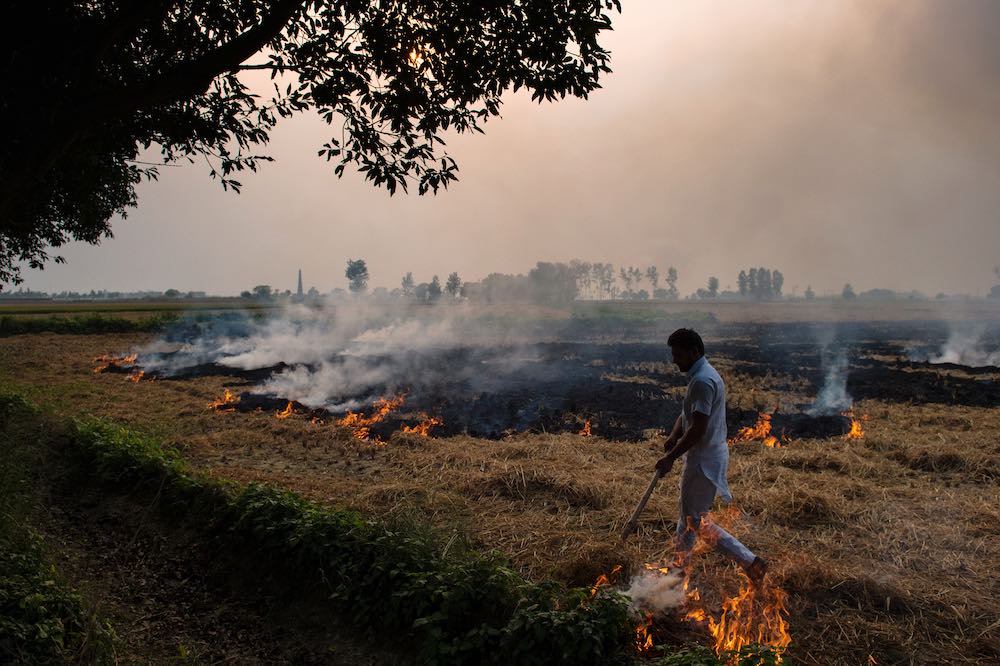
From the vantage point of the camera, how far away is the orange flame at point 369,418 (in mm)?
11584

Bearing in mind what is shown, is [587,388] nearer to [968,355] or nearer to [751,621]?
[751,621]

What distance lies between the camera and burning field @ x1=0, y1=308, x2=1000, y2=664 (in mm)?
4695

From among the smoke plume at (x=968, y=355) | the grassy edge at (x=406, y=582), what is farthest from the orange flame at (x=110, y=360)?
the smoke plume at (x=968, y=355)

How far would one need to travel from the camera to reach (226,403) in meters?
14.6

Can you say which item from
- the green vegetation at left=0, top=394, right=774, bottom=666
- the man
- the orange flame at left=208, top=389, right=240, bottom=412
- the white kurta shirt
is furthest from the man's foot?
the orange flame at left=208, top=389, right=240, bottom=412

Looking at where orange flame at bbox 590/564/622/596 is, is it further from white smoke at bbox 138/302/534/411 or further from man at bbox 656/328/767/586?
white smoke at bbox 138/302/534/411

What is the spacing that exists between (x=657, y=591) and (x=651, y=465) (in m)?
4.60

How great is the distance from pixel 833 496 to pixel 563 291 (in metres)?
103

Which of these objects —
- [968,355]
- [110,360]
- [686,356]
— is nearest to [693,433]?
[686,356]

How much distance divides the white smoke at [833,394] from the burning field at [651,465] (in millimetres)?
142

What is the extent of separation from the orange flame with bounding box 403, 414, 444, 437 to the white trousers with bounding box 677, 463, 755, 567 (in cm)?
705

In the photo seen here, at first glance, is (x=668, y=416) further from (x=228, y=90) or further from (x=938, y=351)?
(x=938, y=351)

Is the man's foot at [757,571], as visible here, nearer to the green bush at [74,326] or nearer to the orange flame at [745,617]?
the orange flame at [745,617]

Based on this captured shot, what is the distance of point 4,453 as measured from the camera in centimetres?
838
